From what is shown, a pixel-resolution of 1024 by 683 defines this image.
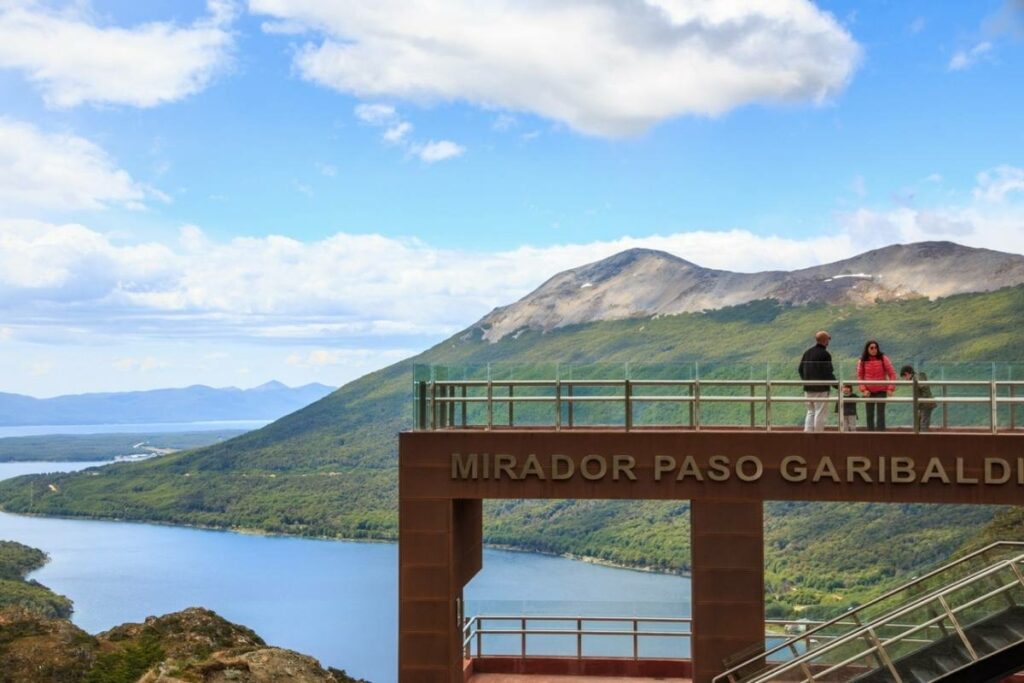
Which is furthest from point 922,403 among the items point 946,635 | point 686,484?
point 946,635

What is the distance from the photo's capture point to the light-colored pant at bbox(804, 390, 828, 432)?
1877 cm

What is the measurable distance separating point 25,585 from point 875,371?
126953 millimetres

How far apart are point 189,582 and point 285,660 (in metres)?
132

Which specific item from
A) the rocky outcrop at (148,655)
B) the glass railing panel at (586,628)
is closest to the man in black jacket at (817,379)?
the glass railing panel at (586,628)

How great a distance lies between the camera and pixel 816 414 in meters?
18.8

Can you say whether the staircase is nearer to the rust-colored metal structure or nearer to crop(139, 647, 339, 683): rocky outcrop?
the rust-colored metal structure

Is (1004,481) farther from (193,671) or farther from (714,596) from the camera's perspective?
(193,671)

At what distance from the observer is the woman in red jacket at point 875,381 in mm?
18562

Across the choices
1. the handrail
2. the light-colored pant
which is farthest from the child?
the handrail

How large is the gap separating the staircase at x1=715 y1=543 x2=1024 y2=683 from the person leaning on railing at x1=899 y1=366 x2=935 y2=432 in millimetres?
3258

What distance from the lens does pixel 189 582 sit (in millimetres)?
143625

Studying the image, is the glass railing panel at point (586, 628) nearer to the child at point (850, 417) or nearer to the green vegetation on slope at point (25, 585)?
the child at point (850, 417)

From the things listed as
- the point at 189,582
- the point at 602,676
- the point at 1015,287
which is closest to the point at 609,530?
the point at 189,582

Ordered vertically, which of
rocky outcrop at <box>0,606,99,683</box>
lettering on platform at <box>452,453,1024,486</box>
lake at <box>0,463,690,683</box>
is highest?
lettering on platform at <box>452,453,1024,486</box>
